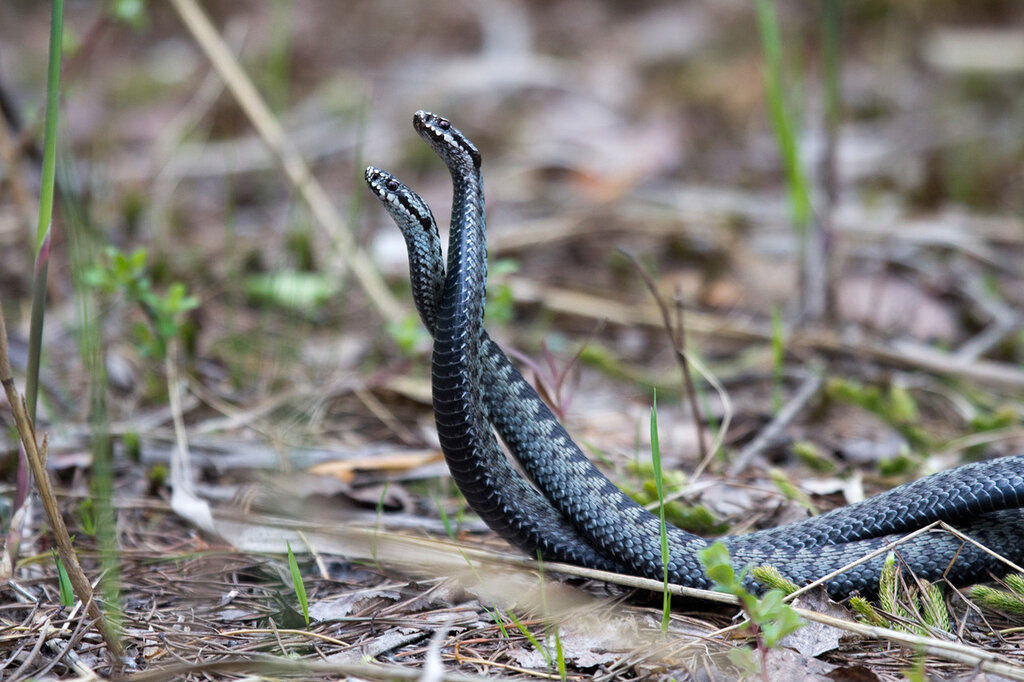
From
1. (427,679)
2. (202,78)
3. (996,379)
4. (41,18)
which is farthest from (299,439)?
(41,18)

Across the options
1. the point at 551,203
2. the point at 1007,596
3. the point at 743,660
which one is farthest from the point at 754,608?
the point at 551,203

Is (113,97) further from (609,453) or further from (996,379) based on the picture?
(996,379)

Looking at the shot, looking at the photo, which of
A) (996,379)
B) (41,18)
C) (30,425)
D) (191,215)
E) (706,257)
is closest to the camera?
(30,425)

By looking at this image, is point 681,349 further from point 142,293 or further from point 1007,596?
point 142,293

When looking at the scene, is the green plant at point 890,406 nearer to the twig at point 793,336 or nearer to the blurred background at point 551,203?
the blurred background at point 551,203

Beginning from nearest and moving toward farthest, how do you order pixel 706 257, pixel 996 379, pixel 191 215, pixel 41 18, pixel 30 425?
pixel 30 425
pixel 996 379
pixel 706 257
pixel 191 215
pixel 41 18

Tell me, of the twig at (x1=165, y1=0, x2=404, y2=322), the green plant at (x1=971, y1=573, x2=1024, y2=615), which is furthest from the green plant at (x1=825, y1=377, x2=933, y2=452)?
the twig at (x1=165, y1=0, x2=404, y2=322)

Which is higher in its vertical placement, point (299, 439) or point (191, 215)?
point (191, 215)
